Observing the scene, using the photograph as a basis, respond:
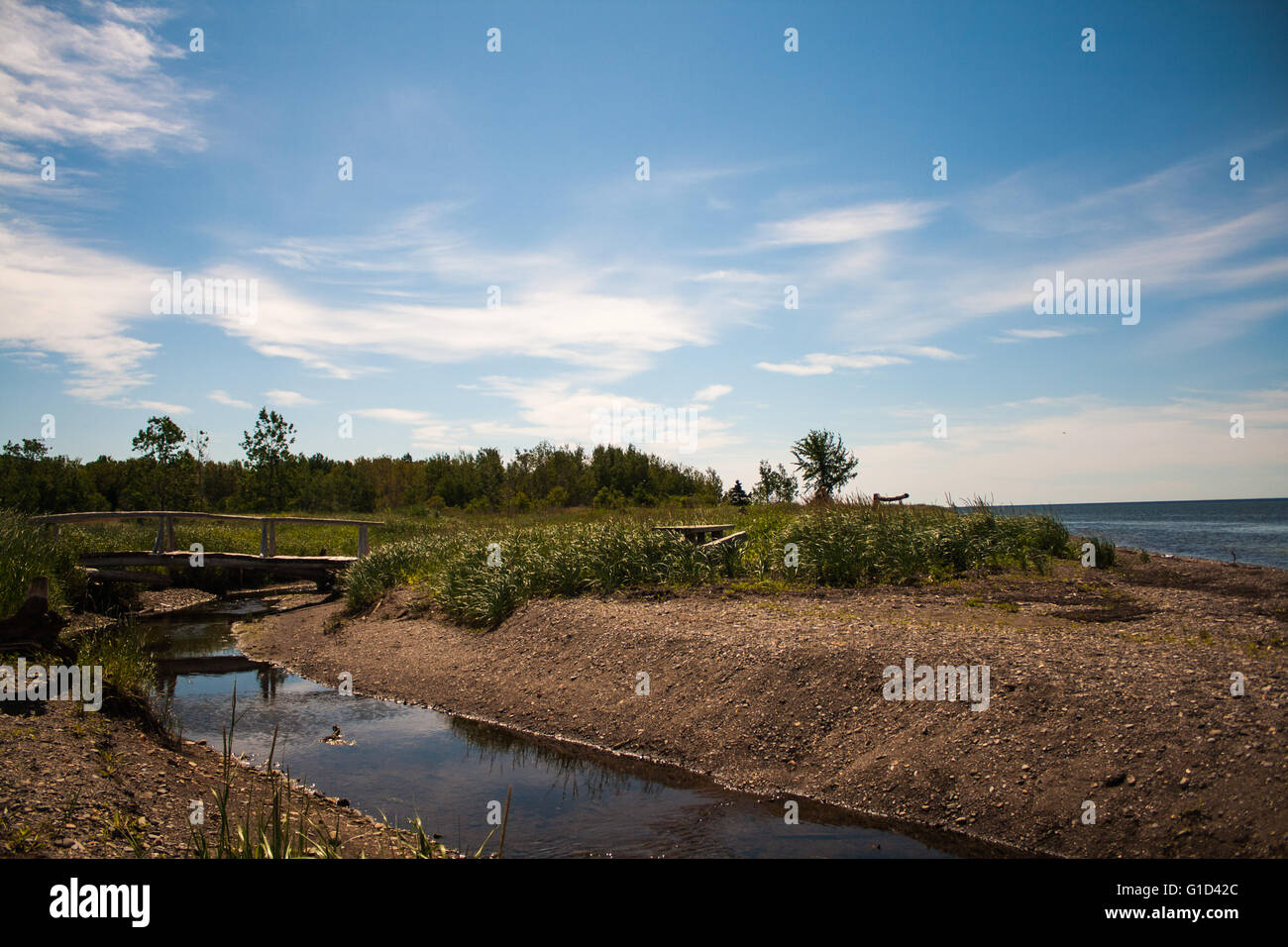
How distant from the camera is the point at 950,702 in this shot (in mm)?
7277

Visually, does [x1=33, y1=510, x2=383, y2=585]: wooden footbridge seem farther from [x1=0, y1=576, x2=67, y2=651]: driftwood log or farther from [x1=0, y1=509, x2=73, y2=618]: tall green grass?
[x1=0, y1=576, x2=67, y2=651]: driftwood log

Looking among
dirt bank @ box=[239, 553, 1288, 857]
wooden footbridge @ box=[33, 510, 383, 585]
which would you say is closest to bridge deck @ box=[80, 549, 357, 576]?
wooden footbridge @ box=[33, 510, 383, 585]

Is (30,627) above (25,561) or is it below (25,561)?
below

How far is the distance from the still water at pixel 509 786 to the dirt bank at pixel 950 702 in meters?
0.48

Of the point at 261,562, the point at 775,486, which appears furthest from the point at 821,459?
the point at 261,562

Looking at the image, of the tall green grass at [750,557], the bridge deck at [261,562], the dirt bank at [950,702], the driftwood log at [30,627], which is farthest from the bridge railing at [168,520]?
the driftwood log at [30,627]

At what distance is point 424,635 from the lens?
1391cm

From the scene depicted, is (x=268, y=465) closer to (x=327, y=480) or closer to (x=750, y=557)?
(x=327, y=480)

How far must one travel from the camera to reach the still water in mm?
5992

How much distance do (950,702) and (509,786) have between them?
170 inches

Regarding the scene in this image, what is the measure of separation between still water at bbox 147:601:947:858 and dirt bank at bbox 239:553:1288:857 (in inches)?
19.0
